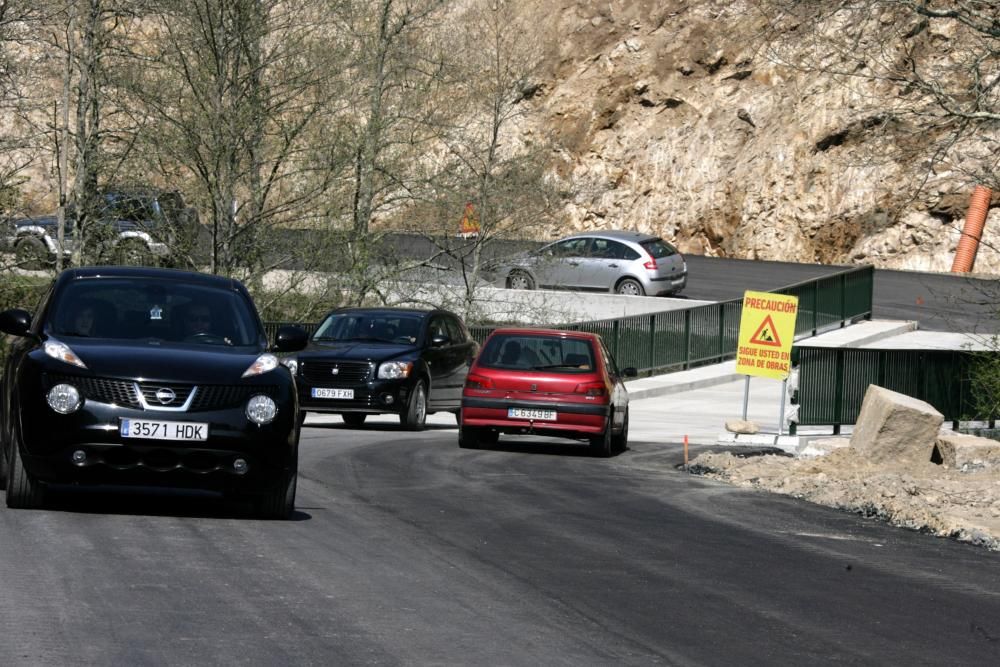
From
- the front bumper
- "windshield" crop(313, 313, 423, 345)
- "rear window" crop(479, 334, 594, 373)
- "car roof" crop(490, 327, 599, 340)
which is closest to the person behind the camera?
the front bumper

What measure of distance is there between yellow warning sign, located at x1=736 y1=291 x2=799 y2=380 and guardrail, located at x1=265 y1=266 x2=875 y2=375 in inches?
430

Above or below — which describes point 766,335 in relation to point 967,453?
above

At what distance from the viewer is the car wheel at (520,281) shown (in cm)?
4378

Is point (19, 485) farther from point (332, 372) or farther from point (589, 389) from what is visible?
point (332, 372)

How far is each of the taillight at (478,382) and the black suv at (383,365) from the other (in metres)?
2.93

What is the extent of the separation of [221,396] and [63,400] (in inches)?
39.5

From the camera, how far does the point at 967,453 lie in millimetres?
19828

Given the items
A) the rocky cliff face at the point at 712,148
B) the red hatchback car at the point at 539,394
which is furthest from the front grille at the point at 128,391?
the rocky cliff face at the point at 712,148

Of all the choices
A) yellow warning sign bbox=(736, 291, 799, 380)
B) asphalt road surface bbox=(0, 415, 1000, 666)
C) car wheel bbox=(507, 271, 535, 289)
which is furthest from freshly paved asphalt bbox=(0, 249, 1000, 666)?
car wheel bbox=(507, 271, 535, 289)

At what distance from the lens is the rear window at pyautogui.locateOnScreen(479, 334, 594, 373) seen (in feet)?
68.8

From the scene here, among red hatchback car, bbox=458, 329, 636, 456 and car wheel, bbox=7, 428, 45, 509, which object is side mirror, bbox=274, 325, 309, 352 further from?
red hatchback car, bbox=458, 329, 636, 456

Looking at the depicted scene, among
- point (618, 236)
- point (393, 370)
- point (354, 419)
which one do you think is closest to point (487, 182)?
point (618, 236)

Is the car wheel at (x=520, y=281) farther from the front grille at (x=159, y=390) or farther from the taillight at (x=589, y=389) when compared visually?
the front grille at (x=159, y=390)

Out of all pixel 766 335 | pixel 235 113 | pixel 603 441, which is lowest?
pixel 603 441
